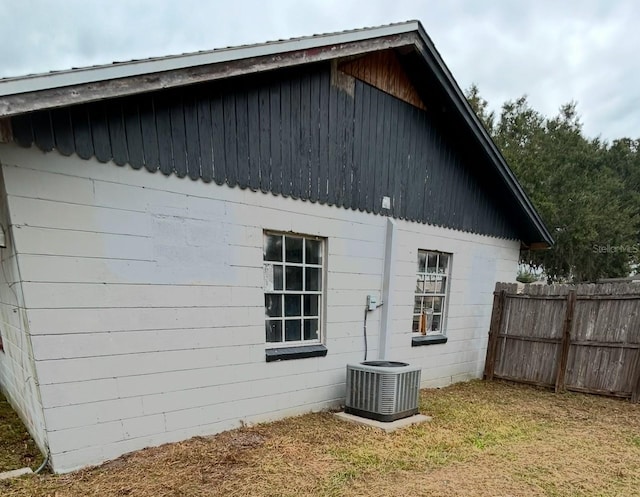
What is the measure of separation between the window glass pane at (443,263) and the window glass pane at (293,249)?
322cm

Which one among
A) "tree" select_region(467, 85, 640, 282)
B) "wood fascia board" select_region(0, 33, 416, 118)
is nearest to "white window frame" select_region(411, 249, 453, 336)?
"wood fascia board" select_region(0, 33, 416, 118)

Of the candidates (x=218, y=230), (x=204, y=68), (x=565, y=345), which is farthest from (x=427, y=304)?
(x=204, y=68)

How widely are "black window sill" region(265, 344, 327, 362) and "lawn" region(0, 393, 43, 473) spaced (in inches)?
96.0

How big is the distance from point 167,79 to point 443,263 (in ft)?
18.4

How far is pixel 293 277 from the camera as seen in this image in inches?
208

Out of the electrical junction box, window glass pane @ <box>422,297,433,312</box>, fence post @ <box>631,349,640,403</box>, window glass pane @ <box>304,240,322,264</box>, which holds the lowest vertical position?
fence post @ <box>631,349,640,403</box>

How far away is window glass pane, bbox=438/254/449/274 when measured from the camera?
7398mm

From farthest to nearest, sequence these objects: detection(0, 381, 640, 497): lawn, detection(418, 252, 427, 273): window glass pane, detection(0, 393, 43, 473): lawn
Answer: detection(418, 252, 427, 273): window glass pane, detection(0, 393, 43, 473): lawn, detection(0, 381, 640, 497): lawn

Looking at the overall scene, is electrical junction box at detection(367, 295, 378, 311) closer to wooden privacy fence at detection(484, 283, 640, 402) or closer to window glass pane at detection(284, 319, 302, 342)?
window glass pane at detection(284, 319, 302, 342)

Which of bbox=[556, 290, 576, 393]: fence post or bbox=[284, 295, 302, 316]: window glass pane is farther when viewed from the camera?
bbox=[556, 290, 576, 393]: fence post

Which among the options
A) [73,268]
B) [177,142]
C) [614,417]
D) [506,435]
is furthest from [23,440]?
[614,417]

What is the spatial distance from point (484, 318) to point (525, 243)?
2.22 meters

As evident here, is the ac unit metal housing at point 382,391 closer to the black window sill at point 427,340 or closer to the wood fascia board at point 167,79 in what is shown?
the black window sill at point 427,340

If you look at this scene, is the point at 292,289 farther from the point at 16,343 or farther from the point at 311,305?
the point at 16,343
